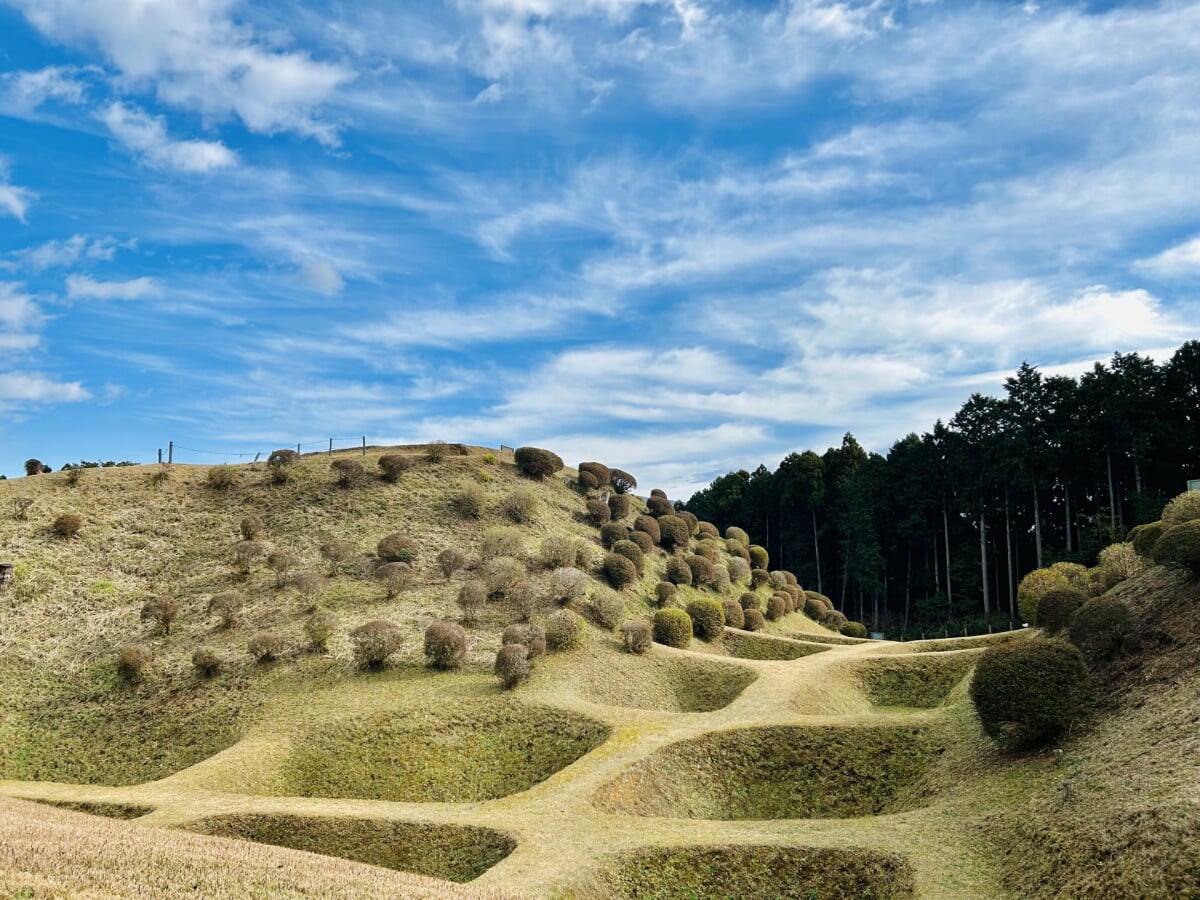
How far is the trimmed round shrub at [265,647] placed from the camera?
26.7m

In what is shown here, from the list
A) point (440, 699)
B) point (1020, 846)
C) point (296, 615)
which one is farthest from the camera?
point (296, 615)

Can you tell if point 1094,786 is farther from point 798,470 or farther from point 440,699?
point 798,470

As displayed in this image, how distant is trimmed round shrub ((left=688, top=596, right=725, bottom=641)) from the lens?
35.8 m

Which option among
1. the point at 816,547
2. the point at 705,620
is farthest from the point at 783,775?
the point at 816,547

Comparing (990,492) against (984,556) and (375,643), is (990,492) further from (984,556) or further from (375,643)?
(375,643)

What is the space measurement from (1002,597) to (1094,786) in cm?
4918

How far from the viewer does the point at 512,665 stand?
2427 centimetres

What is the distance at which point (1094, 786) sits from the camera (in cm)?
1209

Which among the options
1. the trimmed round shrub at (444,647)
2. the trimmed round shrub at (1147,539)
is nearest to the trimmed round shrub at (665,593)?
the trimmed round shrub at (444,647)

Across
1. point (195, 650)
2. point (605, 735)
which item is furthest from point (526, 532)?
point (605, 735)

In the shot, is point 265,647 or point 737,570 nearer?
point 265,647

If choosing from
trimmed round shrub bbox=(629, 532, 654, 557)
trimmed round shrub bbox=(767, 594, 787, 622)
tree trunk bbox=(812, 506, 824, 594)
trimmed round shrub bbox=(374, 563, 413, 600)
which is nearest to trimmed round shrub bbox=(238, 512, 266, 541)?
trimmed round shrub bbox=(374, 563, 413, 600)

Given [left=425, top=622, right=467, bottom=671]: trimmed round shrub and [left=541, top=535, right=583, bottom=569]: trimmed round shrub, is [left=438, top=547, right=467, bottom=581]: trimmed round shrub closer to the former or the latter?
[left=541, top=535, right=583, bottom=569]: trimmed round shrub

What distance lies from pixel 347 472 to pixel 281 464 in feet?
16.3
